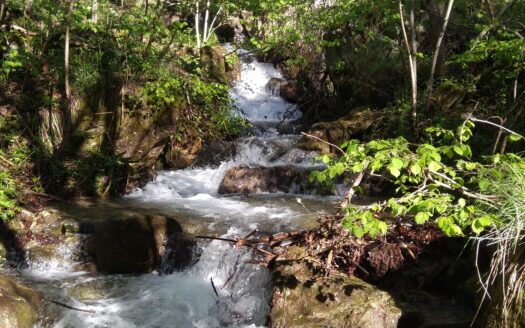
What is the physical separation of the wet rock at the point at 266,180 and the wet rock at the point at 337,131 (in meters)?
1.15

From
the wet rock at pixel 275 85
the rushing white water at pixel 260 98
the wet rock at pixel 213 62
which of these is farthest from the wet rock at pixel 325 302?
the wet rock at pixel 275 85

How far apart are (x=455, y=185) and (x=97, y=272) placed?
15.0ft

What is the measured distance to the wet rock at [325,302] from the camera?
13.4ft

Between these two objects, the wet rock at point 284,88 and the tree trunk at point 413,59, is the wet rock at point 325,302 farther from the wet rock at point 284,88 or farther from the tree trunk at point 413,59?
the wet rock at point 284,88

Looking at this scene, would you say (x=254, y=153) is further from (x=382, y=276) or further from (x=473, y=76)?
(x=382, y=276)

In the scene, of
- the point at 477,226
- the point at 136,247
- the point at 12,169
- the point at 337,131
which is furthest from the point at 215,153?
the point at 477,226

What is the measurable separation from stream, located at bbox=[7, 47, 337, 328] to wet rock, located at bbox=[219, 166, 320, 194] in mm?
254

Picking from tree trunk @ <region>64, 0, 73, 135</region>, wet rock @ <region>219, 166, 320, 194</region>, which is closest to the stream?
wet rock @ <region>219, 166, 320, 194</region>

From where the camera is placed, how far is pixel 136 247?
5.80 m

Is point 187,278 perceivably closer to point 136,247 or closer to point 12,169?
point 136,247

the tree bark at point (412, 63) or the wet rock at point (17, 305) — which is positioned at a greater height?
the tree bark at point (412, 63)

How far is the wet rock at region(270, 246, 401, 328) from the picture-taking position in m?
4.09

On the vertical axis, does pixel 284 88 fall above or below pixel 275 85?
below

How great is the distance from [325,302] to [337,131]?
6386mm
